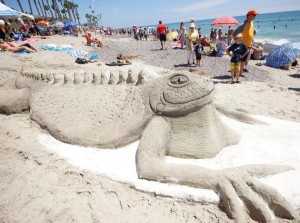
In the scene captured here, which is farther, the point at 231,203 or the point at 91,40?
the point at 91,40

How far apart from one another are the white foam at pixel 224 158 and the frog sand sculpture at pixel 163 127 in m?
0.09

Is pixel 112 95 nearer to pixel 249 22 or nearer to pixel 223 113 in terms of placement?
pixel 223 113

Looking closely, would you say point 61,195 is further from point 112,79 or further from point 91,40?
point 91,40

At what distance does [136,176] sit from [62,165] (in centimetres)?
114

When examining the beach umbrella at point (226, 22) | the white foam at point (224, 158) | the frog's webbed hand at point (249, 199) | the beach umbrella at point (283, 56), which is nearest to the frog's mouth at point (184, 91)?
the white foam at point (224, 158)

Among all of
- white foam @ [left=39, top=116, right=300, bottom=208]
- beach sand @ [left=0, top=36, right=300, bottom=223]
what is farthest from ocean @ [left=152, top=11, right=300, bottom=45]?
beach sand @ [left=0, top=36, right=300, bottom=223]

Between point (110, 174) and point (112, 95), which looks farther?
point (112, 95)

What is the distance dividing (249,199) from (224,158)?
75cm

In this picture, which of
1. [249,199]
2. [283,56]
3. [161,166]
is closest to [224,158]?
[249,199]

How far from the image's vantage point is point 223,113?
4246mm

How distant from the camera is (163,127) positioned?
9.94 ft

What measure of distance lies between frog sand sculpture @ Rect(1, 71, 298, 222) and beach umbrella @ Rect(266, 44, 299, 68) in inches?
386

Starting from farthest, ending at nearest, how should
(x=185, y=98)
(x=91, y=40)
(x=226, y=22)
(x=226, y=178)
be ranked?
(x=91, y=40) < (x=226, y=22) < (x=185, y=98) < (x=226, y=178)

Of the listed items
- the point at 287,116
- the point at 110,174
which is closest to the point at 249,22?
the point at 287,116
